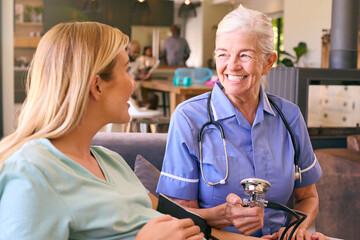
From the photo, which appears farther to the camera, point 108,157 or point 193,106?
point 193,106

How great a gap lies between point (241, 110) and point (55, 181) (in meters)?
0.86

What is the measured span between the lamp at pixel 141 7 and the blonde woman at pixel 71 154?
8.87m

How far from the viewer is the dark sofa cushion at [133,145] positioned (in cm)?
198

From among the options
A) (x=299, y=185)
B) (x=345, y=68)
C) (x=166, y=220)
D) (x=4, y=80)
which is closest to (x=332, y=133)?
(x=345, y=68)

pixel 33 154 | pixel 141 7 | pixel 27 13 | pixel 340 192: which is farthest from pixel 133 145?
pixel 141 7

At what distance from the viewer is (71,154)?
1126 mm

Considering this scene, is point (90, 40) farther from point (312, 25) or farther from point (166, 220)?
point (312, 25)

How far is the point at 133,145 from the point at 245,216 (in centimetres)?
71

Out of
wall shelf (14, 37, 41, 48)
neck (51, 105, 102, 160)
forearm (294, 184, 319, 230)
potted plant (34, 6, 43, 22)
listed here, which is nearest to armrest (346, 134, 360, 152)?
forearm (294, 184, 319, 230)

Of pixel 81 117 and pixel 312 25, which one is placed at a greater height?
pixel 312 25

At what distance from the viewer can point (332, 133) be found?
4.36 m

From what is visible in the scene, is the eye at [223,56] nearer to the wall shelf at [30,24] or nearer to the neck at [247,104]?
the neck at [247,104]

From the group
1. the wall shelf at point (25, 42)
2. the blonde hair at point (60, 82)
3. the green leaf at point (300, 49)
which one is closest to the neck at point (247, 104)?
the blonde hair at point (60, 82)

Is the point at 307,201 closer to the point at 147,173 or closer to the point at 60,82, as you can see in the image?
the point at 147,173
